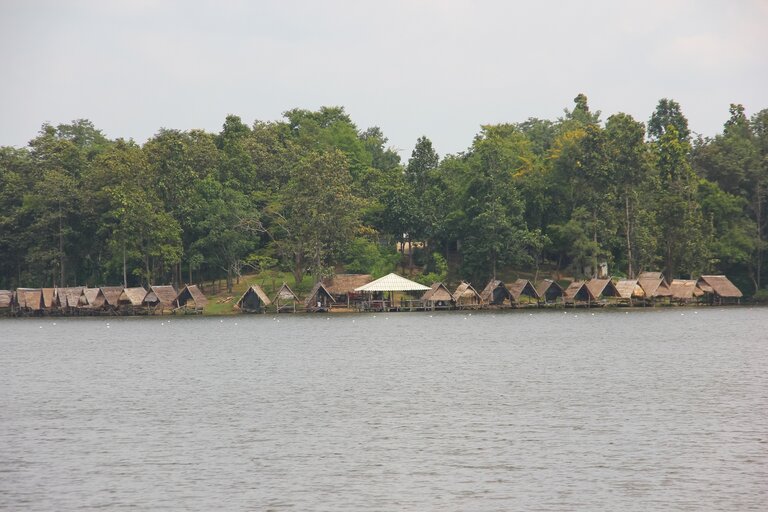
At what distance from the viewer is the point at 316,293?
84.6 metres

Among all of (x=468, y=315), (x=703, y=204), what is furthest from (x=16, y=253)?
(x=703, y=204)

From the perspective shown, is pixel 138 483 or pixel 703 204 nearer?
pixel 138 483

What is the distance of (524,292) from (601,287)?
21.4ft

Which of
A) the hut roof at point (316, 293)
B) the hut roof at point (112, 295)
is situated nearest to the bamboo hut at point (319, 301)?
the hut roof at point (316, 293)

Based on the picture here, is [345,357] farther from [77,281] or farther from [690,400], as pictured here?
[77,281]

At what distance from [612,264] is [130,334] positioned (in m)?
43.6

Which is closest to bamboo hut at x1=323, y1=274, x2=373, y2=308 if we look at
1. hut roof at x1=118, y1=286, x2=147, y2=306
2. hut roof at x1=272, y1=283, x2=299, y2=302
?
hut roof at x1=272, y1=283, x2=299, y2=302

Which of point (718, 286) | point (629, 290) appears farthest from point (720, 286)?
point (629, 290)

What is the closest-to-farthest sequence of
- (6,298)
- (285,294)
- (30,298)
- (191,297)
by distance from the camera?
1. (191,297)
2. (285,294)
3. (30,298)
4. (6,298)

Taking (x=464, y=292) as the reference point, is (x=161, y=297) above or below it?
above

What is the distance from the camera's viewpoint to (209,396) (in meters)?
36.8

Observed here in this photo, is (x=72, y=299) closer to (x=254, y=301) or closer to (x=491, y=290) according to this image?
(x=254, y=301)

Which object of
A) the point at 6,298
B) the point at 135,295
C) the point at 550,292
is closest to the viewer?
the point at 135,295

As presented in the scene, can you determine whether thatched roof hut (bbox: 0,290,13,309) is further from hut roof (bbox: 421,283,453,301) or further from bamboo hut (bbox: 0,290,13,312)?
hut roof (bbox: 421,283,453,301)
